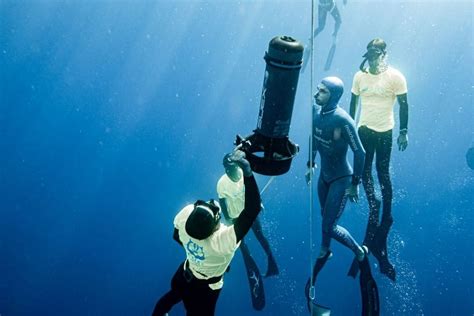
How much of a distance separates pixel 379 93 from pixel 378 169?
3.39 ft

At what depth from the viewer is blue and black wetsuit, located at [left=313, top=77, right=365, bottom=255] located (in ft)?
13.5

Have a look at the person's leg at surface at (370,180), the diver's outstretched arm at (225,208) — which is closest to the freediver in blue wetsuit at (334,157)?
the person's leg at surface at (370,180)

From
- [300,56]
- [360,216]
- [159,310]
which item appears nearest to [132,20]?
[360,216]

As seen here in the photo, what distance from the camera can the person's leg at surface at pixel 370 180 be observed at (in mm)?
4938

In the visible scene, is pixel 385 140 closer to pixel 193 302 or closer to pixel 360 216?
pixel 193 302

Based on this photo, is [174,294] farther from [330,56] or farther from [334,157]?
[330,56]

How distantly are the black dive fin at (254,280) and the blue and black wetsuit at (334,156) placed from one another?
1851 mm

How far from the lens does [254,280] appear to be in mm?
7285

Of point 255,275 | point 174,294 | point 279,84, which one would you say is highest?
point 279,84

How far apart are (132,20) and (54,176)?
631 centimetres

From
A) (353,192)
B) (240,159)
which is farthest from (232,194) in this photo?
(240,159)

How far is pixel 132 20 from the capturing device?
47.3 feet

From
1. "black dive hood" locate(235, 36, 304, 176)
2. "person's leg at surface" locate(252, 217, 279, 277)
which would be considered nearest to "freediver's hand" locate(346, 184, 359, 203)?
"person's leg at surface" locate(252, 217, 279, 277)

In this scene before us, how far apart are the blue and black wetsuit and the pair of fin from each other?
1788 mm
